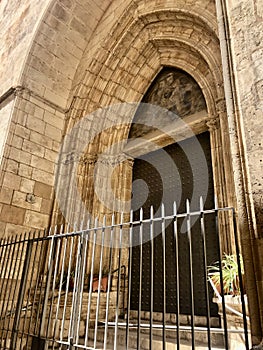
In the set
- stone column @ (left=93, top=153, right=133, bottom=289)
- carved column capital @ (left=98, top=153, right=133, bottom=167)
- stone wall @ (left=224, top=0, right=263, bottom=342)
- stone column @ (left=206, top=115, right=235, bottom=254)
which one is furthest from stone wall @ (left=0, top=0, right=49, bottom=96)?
stone wall @ (left=224, top=0, right=263, bottom=342)

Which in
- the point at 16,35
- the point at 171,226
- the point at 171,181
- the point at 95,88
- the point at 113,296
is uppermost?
the point at 16,35

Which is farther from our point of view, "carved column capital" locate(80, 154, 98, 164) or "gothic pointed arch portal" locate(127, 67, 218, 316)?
"carved column capital" locate(80, 154, 98, 164)

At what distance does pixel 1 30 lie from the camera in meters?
8.45

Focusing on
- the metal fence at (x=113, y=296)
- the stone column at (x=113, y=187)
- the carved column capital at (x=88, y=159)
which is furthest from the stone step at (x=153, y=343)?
the carved column capital at (x=88, y=159)

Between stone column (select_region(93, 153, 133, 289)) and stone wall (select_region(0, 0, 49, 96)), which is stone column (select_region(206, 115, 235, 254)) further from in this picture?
stone wall (select_region(0, 0, 49, 96))

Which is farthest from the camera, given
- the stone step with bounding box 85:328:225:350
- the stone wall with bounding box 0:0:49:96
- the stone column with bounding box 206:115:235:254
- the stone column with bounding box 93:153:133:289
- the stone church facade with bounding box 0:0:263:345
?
the stone wall with bounding box 0:0:49:96

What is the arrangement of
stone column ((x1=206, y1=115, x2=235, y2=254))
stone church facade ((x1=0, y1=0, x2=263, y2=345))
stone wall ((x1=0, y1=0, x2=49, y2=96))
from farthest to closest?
stone wall ((x1=0, y1=0, x2=49, y2=96)) → stone church facade ((x1=0, y1=0, x2=263, y2=345)) → stone column ((x1=206, y1=115, x2=235, y2=254))

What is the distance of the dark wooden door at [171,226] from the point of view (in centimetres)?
446

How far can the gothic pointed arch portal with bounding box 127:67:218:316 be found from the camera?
454 centimetres

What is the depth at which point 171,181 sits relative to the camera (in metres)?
5.51

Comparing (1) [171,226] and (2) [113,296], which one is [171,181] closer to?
(1) [171,226]

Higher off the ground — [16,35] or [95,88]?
A: [16,35]

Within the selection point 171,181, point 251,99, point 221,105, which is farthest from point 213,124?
point 251,99

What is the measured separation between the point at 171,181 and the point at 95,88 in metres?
3.09
